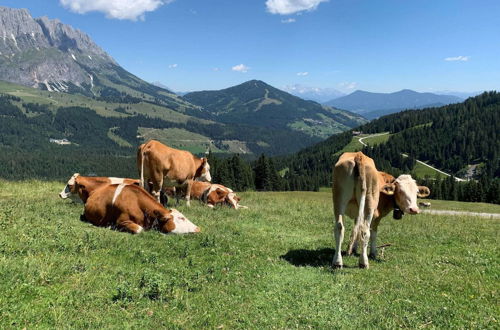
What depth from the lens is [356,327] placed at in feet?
20.9

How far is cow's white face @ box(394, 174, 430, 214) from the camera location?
10792mm

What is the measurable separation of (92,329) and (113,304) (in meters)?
0.93

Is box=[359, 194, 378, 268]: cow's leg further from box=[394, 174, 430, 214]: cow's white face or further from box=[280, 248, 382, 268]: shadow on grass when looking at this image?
box=[394, 174, 430, 214]: cow's white face

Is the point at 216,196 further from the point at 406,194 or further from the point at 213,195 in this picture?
the point at 406,194

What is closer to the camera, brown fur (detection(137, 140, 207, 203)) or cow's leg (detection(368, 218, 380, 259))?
cow's leg (detection(368, 218, 380, 259))

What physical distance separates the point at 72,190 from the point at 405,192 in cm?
1538

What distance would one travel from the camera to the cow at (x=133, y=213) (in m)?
12.9

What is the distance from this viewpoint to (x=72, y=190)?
1706 centimetres

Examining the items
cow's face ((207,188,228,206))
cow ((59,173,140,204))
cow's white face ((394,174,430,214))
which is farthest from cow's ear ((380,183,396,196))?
cow's face ((207,188,228,206))

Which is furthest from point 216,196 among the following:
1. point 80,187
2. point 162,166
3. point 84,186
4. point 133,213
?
point 133,213

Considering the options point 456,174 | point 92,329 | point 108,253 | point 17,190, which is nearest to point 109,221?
point 108,253

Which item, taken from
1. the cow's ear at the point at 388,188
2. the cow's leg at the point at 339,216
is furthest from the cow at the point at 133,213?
the cow's ear at the point at 388,188

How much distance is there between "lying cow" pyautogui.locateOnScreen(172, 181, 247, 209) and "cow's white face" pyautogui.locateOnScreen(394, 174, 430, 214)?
12.0 m

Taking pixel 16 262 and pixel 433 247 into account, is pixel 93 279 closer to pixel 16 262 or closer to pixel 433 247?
pixel 16 262
